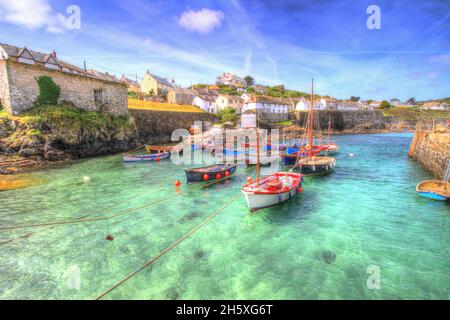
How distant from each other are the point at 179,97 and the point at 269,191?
61.1m

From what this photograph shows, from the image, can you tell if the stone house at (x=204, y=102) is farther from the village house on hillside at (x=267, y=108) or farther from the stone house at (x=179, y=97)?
the village house on hillside at (x=267, y=108)

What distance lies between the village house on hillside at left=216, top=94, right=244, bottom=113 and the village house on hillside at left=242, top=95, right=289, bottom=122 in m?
4.22

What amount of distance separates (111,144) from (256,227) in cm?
3183

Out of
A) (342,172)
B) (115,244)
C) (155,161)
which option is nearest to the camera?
(115,244)

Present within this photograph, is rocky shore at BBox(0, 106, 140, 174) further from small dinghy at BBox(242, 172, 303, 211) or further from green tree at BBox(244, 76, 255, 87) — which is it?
green tree at BBox(244, 76, 255, 87)

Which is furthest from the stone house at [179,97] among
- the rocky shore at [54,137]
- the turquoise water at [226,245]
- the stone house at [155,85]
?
the turquoise water at [226,245]

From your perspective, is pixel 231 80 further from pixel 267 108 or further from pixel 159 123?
pixel 159 123

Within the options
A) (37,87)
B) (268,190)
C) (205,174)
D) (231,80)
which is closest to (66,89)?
(37,87)

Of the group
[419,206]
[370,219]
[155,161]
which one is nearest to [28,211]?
[155,161]

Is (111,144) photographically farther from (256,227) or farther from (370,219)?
(370,219)

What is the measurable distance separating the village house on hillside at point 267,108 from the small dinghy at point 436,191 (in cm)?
5039

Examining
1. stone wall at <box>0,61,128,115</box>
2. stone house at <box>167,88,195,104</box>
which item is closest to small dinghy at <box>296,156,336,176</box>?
stone wall at <box>0,61,128,115</box>
